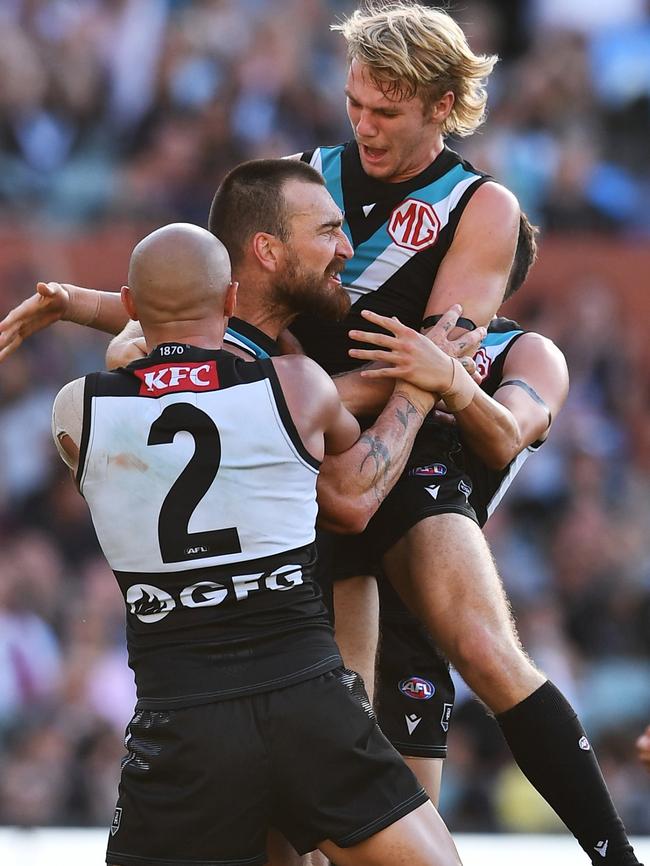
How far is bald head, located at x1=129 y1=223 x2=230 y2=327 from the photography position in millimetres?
3713

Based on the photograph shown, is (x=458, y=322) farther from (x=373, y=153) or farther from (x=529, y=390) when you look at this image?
(x=373, y=153)

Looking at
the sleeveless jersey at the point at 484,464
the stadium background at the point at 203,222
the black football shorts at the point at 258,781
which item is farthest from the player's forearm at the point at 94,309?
the stadium background at the point at 203,222

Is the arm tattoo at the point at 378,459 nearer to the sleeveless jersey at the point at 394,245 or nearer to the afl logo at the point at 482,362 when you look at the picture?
the sleeveless jersey at the point at 394,245

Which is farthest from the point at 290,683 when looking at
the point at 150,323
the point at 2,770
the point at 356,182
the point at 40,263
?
the point at 40,263

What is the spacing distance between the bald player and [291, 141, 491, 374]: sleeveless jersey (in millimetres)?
853

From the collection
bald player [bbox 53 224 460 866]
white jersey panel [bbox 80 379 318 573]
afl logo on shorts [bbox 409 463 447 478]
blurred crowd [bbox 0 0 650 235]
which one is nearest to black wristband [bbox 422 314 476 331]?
afl logo on shorts [bbox 409 463 447 478]

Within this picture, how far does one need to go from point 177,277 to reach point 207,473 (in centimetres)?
49

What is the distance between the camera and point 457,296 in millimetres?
4371

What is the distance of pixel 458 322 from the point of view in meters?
4.34

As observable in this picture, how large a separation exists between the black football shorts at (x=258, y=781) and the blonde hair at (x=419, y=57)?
1.82m

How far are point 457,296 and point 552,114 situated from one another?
6.57 meters

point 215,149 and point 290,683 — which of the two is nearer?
point 290,683

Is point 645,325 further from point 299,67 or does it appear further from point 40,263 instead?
point 40,263

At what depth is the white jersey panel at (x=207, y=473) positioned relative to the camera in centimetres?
362
